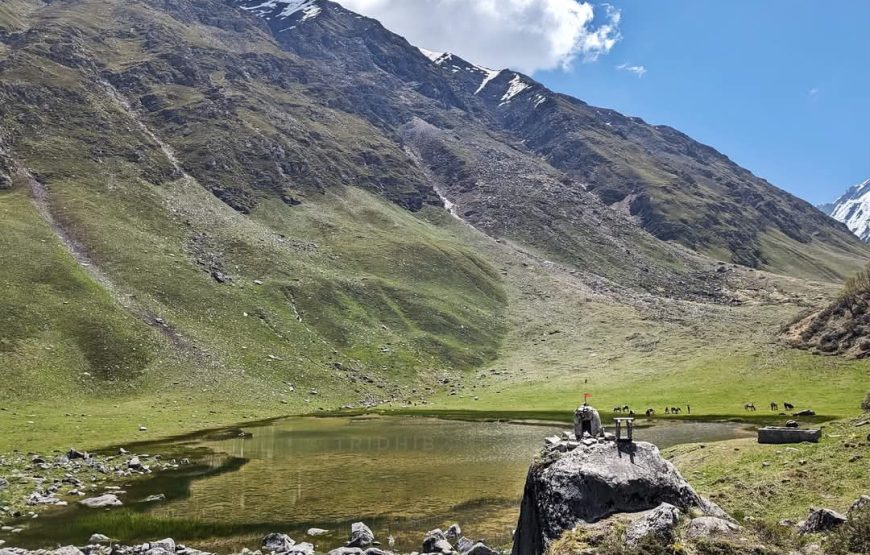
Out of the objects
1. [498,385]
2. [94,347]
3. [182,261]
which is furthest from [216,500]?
[182,261]

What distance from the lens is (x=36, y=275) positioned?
123 meters

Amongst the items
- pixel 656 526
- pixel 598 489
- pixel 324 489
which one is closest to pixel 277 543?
pixel 324 489

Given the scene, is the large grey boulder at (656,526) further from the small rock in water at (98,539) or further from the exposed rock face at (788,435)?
the exposed rock face at (788,435)

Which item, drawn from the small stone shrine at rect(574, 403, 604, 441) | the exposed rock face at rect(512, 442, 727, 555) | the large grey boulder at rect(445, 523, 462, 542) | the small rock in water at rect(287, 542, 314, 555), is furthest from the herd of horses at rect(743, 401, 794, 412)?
the exposed rock face at rect(512, 442, 727, 555)

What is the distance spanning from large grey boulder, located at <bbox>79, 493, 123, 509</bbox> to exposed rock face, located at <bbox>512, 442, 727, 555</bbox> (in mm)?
34068

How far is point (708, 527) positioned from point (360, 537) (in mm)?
22641

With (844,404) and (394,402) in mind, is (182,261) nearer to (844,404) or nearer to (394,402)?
(394,402)

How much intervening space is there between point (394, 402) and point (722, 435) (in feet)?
229

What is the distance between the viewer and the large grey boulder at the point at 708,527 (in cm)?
1627

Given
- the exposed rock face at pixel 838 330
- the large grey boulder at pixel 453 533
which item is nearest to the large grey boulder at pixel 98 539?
the large grey boulder at pixel 453 533

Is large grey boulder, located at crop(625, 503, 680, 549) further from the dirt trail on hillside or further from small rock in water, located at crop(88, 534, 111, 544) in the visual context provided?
the dirt trail on hillside

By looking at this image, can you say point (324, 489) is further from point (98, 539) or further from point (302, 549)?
point (98, 539)

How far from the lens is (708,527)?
16.5m

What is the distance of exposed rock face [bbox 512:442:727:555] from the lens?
1955cm
